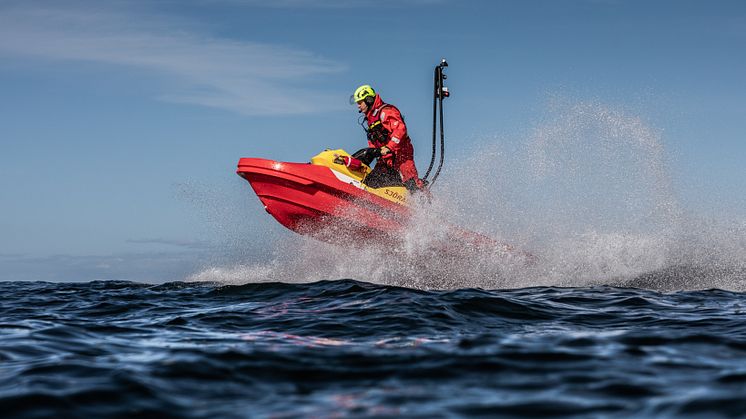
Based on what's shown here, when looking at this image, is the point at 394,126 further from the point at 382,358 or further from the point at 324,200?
the point at 382,358

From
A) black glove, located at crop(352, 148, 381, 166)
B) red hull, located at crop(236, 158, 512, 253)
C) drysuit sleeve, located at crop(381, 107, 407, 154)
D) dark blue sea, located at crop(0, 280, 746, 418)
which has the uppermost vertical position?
drysuit sleeve, located at crop(381, 107, 407, 154)

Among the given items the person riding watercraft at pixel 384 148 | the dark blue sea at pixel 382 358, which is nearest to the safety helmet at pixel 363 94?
the person riding watercraft at pixel 384 148

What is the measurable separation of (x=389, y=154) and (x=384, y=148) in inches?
5.3

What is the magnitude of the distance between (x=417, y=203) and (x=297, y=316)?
5171mm

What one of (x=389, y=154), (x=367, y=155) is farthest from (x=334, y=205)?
(x=389, y=154)

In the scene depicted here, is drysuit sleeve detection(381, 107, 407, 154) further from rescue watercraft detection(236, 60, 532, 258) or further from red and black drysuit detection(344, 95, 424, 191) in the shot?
rescue watercraft detection(236, 60, 532, 258)

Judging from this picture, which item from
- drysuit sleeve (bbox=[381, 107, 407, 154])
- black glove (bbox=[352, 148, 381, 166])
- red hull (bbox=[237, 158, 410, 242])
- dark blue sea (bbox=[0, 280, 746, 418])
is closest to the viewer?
dark blue sea (bbox=[0, 280, 746, 418])

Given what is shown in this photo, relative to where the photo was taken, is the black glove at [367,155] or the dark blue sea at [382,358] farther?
the black glove at [367,155]

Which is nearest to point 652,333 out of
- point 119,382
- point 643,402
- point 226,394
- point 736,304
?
point 643,402

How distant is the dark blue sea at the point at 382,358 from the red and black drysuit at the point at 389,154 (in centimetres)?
374

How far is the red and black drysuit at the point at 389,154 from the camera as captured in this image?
12.1 metres

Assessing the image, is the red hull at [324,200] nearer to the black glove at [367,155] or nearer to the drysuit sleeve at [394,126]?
the black glove at [367,155]

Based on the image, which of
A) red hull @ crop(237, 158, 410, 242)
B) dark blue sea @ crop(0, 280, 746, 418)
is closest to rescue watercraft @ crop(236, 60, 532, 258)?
red hull @ crop(237, 158, 410, 242)

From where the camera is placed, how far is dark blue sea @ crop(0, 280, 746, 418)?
374 centimetres
